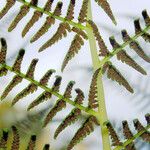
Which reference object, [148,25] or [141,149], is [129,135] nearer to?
[148,25]

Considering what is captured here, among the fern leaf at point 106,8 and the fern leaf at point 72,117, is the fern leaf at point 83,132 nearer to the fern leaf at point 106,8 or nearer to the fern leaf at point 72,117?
the fern leaf at point 72,117

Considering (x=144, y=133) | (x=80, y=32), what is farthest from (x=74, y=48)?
(x=144, y=133)

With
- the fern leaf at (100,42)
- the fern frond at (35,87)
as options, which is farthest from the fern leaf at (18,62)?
the fern leaf at (100,42)

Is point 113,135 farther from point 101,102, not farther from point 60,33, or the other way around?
point 60,33

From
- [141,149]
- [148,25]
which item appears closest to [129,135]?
[148,25]

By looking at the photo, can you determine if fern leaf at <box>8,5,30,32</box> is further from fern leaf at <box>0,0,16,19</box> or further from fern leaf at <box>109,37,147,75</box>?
fern leaf at <box>109,37,147,75</box>

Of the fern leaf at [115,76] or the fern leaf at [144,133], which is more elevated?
the fern leaf at [115,76]
